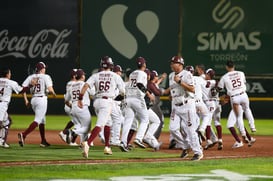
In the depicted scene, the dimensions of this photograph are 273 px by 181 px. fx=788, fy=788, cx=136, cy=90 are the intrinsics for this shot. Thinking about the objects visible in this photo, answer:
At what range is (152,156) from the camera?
15.8 metres

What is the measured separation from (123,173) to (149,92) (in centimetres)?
533

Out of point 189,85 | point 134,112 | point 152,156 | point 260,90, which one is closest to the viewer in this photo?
point 189,85

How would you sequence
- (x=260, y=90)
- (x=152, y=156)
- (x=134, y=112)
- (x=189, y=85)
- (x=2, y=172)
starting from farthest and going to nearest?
1. (x=260, y=90)
2. (x=134, y=112)
3. (x=152, y=156)
4. (x=189, y=85)
5. (x=2, y=172)

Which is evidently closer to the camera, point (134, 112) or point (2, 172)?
point (2, 172)

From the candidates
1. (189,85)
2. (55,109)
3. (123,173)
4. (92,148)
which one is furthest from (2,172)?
(55,109)

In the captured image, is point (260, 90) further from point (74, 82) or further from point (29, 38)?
point (74, 82)

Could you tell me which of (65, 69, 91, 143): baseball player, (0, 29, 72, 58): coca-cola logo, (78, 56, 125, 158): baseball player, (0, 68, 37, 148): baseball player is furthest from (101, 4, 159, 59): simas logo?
(78, 56, 125, 158): baseball player

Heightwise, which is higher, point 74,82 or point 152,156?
point 74,82

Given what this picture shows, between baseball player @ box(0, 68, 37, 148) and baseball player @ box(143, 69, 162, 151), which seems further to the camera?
baseball player @ box(0, 68, 37, 148)

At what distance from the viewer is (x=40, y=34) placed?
31.3m

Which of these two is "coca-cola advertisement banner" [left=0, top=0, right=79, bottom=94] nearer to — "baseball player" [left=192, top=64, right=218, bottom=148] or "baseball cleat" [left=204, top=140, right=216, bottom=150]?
"baseball player" [left=192, top=64, right=218, bottom=148]

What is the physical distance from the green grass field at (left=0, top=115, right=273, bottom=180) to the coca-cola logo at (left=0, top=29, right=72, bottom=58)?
14.7m

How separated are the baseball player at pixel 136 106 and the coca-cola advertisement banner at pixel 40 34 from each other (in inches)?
549

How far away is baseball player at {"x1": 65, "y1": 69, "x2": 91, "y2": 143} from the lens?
17.1 metres
